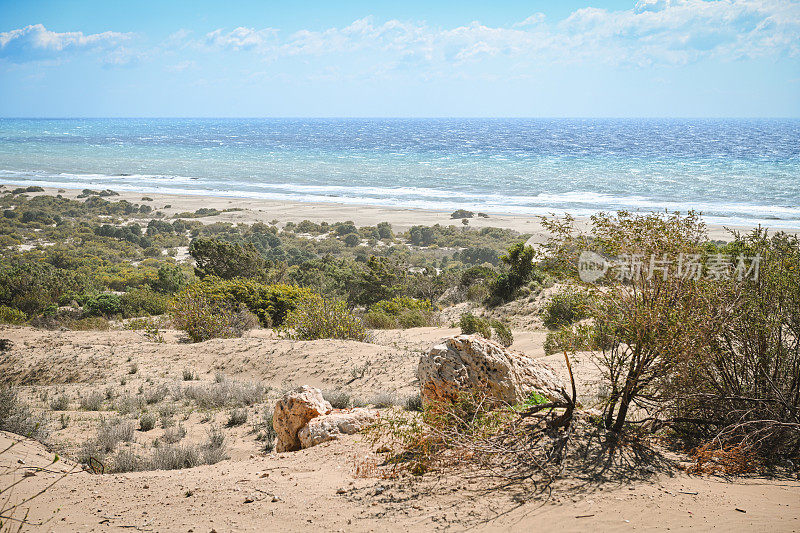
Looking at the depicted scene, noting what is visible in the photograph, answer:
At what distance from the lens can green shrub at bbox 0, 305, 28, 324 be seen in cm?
1689

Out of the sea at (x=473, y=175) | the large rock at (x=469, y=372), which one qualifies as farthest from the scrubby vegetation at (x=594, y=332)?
the sea at (x=473, y=175)

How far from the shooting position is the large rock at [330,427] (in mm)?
6828

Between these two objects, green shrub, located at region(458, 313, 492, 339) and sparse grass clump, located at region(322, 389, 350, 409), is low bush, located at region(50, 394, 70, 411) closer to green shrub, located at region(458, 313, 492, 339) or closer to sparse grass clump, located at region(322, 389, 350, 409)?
sparse grass clump, located at region(322, 389, 350, 409)

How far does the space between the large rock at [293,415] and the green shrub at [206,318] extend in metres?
8.45

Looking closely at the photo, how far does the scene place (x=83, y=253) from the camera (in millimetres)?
32625

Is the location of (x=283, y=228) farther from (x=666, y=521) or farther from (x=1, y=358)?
(x=666, y=521)

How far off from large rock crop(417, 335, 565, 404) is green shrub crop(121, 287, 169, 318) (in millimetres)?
15326

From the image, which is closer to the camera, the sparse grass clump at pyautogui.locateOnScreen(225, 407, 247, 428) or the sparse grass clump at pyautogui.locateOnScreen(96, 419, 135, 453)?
the sparse grass clump at pyautogui.locateOnScreen(96, 419, 135, 453)

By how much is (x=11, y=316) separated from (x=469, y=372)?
17260mm

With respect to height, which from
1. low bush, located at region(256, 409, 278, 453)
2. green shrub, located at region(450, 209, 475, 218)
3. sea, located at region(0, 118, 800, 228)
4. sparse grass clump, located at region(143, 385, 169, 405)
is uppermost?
sea, located at region(0, 118, 800, 228)

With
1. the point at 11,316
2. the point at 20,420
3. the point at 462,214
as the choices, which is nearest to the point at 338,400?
the point at 20,420

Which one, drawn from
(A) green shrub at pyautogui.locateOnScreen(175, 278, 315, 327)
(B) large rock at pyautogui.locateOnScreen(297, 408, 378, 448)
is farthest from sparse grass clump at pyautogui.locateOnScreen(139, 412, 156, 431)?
(A) green shrub at pyautogui.locateOnScreen(175, 278, 315, 327)

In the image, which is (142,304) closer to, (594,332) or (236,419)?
(236,419)

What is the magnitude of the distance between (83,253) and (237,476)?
32.4 metres
